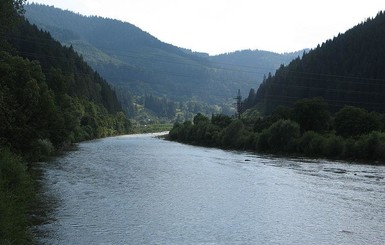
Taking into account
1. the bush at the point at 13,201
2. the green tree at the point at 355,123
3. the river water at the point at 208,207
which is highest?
the green tree at the point at 355,123

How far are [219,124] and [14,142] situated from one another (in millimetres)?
110157

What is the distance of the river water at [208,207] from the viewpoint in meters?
26.6

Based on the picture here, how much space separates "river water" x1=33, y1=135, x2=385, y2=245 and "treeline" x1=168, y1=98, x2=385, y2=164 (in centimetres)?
2522

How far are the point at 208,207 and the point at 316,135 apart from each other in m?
66.3

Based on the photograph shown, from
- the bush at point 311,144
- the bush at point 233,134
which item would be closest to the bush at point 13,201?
the bush at point 311,144

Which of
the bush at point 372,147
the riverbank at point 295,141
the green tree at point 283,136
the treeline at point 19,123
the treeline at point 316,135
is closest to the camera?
the treeline at point 19,123

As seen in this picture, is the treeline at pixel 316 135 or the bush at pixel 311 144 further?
the bush at pixel 311 144

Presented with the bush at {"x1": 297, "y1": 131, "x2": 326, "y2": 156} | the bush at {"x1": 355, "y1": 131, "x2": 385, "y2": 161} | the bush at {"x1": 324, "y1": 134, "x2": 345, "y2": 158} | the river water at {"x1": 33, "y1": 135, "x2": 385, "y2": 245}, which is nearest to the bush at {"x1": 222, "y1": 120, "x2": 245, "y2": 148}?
the bush at {"x1": 297, "y1": 131, "x2": 326, "y2": 156}

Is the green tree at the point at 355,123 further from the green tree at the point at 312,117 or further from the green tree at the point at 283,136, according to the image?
the green tree at the point at 283,136

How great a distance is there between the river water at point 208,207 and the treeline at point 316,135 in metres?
25.2

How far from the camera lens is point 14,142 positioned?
154 feet

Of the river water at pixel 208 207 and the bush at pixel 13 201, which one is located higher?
the bush at pixel 13 201

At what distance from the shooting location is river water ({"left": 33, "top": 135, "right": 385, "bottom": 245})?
87.2 feet

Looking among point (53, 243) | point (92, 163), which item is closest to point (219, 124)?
point (92, 163)
